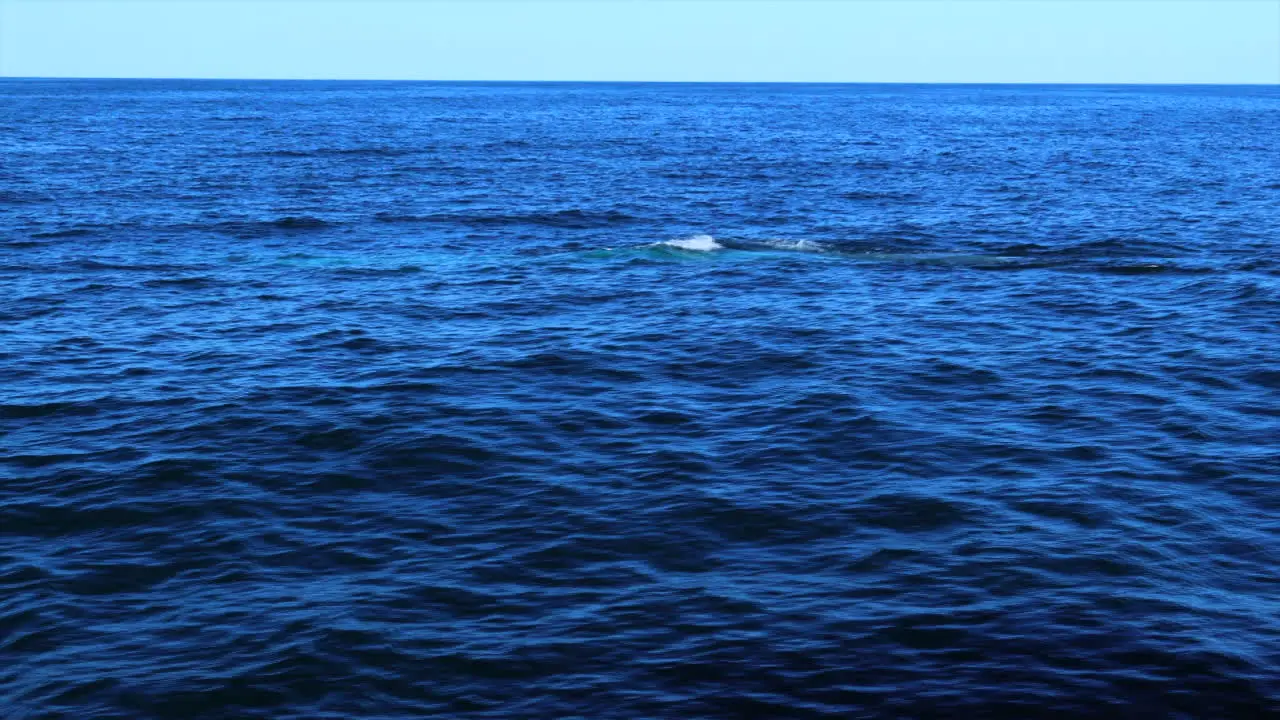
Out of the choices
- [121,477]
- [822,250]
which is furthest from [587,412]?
[822,250]

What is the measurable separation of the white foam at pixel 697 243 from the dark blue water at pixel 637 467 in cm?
49

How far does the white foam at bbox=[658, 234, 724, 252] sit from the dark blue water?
49 centimetres

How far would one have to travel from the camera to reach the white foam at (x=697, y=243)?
57.5m

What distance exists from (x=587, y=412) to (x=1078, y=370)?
1498cm

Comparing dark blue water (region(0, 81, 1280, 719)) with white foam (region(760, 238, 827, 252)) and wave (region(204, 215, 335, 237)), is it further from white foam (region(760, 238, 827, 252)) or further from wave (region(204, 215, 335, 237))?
white foam (region(760, 238, 827, 252))

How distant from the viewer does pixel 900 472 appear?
28953 mm

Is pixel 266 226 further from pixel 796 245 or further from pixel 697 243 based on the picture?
pixel 796 245

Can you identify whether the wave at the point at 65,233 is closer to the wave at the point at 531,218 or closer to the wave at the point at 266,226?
the wave at the point at 266,226

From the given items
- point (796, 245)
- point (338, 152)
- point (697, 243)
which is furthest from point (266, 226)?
point (338, 152)

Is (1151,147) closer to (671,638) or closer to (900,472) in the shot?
(900,472)

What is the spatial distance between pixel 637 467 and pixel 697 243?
2985 centimetres

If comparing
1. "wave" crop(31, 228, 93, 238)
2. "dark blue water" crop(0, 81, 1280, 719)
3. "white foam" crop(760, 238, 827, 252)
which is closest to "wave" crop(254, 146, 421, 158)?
"dark blue water" crop(0, 81, 1280, 719)

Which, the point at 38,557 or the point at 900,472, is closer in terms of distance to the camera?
the point at 38,557

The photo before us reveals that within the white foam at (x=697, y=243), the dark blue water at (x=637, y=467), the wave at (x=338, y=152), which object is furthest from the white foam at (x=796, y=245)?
the wave at (x=338, y=152)
